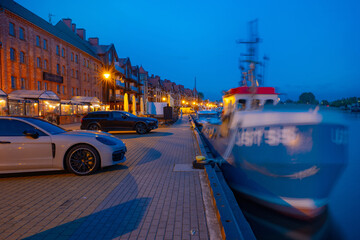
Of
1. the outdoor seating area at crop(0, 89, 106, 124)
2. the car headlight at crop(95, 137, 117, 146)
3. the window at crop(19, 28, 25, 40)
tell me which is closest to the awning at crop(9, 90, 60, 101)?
the outdoor seating area at crop(0, 89, 106, 124)

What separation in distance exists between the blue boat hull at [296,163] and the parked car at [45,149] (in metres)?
3.78

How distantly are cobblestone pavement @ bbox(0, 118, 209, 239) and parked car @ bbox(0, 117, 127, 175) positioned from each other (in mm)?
317

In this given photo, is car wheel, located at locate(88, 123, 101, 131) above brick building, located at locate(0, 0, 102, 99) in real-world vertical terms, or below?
below

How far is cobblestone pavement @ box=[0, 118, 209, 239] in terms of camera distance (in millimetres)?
3508

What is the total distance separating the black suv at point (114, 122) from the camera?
16891mm

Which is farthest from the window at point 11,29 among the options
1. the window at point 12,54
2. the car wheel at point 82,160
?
the car wheel at point 82,160

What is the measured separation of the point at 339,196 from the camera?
21.9ft

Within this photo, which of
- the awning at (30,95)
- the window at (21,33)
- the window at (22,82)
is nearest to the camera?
the awning at (30,95)

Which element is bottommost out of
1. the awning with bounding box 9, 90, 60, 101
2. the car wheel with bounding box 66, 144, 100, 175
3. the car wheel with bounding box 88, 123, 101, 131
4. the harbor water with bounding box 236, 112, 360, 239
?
the harbor water with bounding box 236, 112, 360, 239

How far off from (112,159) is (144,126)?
→ 10.3 m

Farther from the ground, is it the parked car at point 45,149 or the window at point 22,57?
the window at point 22,57

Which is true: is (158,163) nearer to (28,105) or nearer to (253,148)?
(253,148)

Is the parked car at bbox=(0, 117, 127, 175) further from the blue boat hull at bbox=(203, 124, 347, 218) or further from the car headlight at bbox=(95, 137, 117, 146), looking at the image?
the blue boat hull at bbox=(203, 124, 347, 218)

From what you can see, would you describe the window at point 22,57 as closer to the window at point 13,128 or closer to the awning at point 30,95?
the awning at point 30,95
